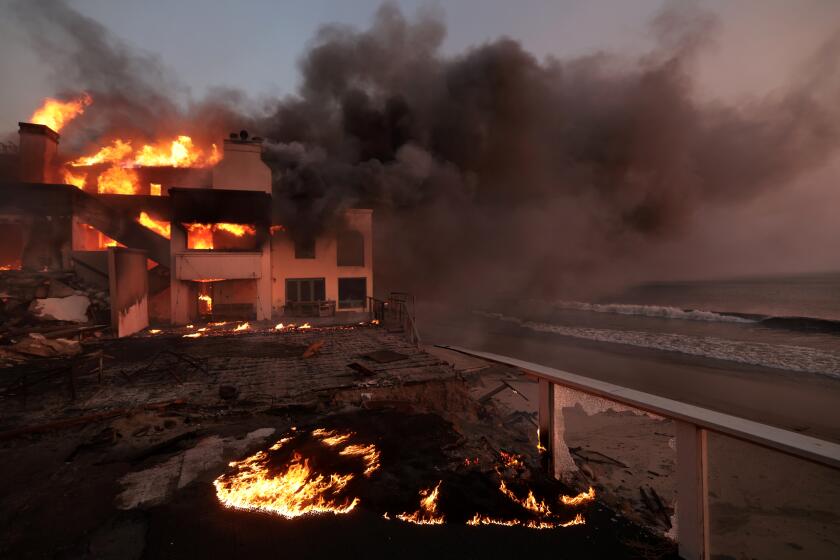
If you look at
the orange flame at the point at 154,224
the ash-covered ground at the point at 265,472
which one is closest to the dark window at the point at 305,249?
the orange flame at the point at 154,224

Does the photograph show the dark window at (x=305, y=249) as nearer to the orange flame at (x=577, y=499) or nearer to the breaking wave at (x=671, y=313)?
the orange flame at (x=577, y=499)

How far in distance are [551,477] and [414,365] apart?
215 inches

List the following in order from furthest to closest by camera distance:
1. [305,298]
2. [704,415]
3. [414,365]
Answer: [305,298] → [414,365] → [704,415]

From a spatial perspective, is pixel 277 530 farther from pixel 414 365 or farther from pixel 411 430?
pixel 414 365

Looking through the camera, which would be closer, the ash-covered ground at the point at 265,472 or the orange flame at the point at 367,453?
the ash-covered ground at the point at 265,472

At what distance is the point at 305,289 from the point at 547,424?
19979 millimetres

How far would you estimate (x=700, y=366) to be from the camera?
1886cm

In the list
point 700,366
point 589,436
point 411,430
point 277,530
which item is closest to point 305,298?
point 589,436

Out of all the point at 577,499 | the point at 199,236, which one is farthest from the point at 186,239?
the point at 577,499

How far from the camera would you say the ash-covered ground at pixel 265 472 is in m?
2.85

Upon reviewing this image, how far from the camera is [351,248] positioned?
22.7 meters

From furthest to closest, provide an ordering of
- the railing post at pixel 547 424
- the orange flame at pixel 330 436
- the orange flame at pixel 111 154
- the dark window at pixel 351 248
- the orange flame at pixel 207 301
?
the orange flame at pixel 111 154
the dark window at pixel 351 248
the orange flame at pixel 207 301
the orange flame at pixel 330 436
the railing post at pixel 547 424

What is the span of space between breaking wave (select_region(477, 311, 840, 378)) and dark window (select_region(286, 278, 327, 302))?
18.2 metres

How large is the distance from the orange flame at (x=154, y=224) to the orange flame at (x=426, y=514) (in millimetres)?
22329
